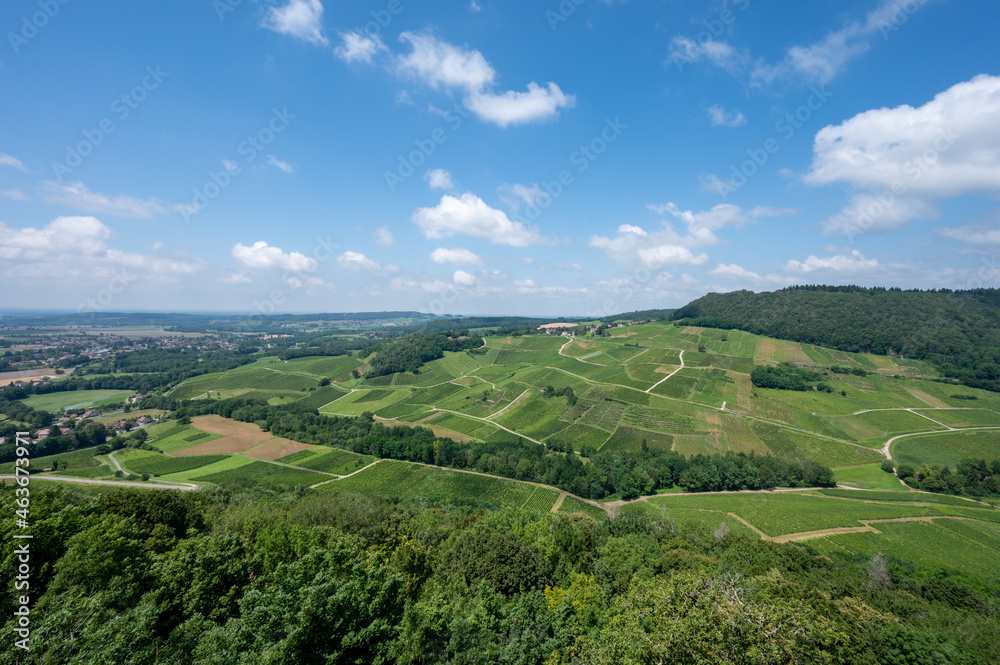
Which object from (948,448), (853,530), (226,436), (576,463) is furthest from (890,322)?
(226,436)

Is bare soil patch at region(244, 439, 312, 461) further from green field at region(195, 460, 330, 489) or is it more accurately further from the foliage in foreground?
the foliage in foreground

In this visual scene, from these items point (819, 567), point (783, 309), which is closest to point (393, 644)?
point (819, 567)

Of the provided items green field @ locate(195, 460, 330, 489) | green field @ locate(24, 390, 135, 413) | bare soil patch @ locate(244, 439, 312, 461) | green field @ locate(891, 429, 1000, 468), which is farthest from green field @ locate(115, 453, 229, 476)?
Answer: green field @ locate(891, 429, 1000, 468)

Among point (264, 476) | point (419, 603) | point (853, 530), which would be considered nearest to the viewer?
point (419, 603)

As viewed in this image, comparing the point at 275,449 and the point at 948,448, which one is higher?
the point at 948,448

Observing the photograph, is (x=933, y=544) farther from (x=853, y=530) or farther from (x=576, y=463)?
(x=576, y=463)

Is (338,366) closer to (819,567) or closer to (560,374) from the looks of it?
(560,374)
